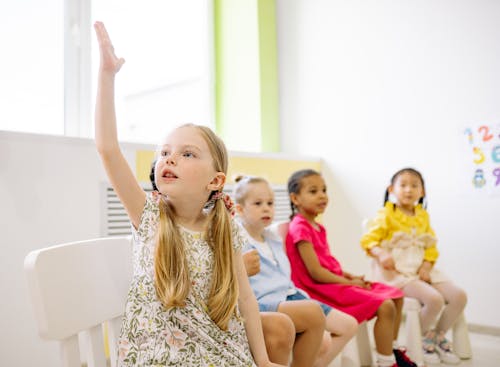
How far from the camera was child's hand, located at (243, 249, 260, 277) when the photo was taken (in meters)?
1.42

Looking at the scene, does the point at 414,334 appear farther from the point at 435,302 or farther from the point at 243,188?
the point at 243,188

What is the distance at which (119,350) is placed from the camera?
35.3 inches

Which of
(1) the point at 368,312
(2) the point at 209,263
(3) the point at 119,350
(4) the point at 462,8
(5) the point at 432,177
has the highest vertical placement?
(4) the point at 462,8

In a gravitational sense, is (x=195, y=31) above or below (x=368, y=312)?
above

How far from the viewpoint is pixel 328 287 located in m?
1.88

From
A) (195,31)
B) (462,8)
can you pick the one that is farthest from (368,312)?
(195,31)

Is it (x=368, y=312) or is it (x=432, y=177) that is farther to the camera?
(x=432, y=177)

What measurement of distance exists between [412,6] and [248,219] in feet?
6.16

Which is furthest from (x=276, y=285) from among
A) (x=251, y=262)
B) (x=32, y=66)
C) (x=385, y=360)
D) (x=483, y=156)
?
(x=32, y=66)

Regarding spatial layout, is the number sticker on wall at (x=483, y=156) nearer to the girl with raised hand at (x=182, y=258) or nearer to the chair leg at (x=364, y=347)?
the chair leg at (x=364, y=347)

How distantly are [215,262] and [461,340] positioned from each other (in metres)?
1.59

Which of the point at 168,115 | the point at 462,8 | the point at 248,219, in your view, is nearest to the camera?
the point at 248,219

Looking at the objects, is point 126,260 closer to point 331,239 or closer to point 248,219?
point 248,219

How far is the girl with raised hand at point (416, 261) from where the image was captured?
2.10 metres
